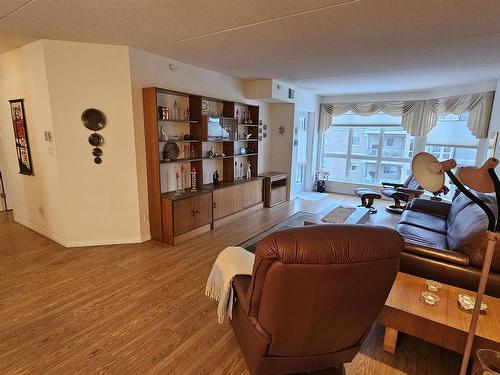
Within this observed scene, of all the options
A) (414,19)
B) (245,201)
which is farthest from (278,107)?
(414,19)

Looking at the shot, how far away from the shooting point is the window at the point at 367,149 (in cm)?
645

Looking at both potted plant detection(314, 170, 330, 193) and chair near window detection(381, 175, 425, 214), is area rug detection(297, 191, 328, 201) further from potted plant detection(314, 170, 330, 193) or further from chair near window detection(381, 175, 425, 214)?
chair near window detection(381, 175, 425, 214)

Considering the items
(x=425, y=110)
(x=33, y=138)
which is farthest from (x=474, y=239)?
(x=33, y=138)

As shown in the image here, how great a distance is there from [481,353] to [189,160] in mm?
3537

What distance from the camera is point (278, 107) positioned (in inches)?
238

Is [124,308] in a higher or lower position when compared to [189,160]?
lower

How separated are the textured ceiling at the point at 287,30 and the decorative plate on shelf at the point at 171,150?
1165 mm

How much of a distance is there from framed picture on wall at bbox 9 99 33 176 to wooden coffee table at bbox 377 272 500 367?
14.9 feet

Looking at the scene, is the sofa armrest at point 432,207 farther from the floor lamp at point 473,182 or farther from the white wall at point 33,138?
the white wall at point 33,138

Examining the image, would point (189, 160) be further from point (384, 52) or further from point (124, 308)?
point (384, 52)

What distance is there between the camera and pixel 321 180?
7496mm

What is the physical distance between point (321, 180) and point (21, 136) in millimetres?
6294

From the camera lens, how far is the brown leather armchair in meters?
1.18

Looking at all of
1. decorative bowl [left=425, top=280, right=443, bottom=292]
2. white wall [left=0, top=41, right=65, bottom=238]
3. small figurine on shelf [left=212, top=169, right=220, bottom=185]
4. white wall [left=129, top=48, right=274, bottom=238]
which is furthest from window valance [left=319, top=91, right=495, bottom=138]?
white wall [left=0, top=41, right=65, bottom=238]
